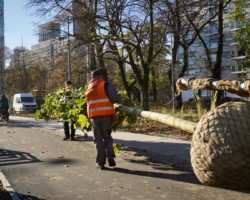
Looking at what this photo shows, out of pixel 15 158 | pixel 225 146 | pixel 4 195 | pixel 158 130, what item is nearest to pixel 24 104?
pixel 158 130

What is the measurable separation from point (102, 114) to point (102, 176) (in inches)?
51.3

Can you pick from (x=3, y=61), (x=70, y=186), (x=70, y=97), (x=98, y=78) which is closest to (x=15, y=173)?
(x=70, y=186)

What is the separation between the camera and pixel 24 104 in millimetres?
48531

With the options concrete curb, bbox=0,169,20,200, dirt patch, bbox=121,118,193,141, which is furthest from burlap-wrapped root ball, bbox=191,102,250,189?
dirt patch, bbox=121,118,193,141

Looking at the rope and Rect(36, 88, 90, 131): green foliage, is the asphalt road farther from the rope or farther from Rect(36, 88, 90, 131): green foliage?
the rope

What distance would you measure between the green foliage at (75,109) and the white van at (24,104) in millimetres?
34327

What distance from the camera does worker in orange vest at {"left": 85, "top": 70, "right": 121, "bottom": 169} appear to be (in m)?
8.65

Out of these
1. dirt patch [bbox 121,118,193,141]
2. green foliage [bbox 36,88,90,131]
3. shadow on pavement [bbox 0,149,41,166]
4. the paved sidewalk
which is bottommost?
shadow on pavement [bbox 0,149,41,166]

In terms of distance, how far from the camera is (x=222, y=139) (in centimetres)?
589

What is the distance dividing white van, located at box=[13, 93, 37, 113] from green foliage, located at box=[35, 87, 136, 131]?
3433cm

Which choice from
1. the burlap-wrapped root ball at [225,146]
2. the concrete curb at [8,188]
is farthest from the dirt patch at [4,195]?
the burlap-wrapped root ball at [225,146]

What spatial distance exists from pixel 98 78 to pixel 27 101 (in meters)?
42.0

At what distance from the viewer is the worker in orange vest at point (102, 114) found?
865 cm

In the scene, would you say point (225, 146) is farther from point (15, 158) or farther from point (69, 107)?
point (69, 107)
